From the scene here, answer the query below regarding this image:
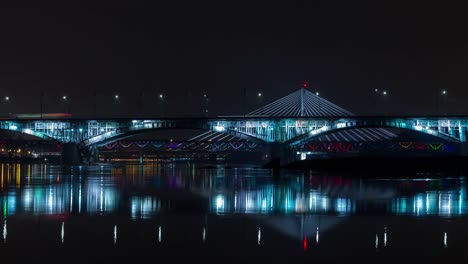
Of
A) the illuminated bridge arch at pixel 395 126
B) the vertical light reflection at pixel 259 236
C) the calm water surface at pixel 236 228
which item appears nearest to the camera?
the calm water surface at pixel 236 228

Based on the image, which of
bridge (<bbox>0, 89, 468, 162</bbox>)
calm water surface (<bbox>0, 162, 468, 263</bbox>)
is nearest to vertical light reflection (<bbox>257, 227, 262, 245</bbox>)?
calm water surface (<bbox>0, 162, 468, 263</bbox>)

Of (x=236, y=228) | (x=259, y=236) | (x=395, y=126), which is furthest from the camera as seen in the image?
(x=395, y=126)

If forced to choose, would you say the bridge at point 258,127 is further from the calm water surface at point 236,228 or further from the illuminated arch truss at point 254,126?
the calm water surface at point 236,228

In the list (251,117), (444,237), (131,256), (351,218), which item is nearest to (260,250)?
(131,256)

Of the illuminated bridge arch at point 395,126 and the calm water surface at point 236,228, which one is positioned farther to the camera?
the illuminated bridge arch at point 395,126

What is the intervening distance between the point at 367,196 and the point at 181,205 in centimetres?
1072

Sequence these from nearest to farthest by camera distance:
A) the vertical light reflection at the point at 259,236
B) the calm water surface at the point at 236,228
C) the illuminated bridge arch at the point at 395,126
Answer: the calm water surface at the point at 236,228, the vertical light reflection at the point at 259,236, the illuminated bridge arch at the point at 395,126

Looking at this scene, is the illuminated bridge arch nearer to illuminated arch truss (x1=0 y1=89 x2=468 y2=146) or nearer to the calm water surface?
illuminated arch truss (x1=0 y1=89 x2=468 y2=146)

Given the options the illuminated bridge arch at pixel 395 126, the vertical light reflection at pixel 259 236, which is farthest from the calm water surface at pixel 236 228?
the illuminated bridge arch at pixel 395 126

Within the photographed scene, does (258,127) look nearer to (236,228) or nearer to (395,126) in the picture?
(395,126)

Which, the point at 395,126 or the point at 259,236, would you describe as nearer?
the point at 259,236

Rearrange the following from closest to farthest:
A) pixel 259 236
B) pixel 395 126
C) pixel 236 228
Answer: pixel 259 236, pixel 236 228, pixel 395 126

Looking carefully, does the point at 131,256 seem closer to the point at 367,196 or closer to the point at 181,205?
the point at 181,205

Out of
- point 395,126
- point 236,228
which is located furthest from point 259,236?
point 395,126
